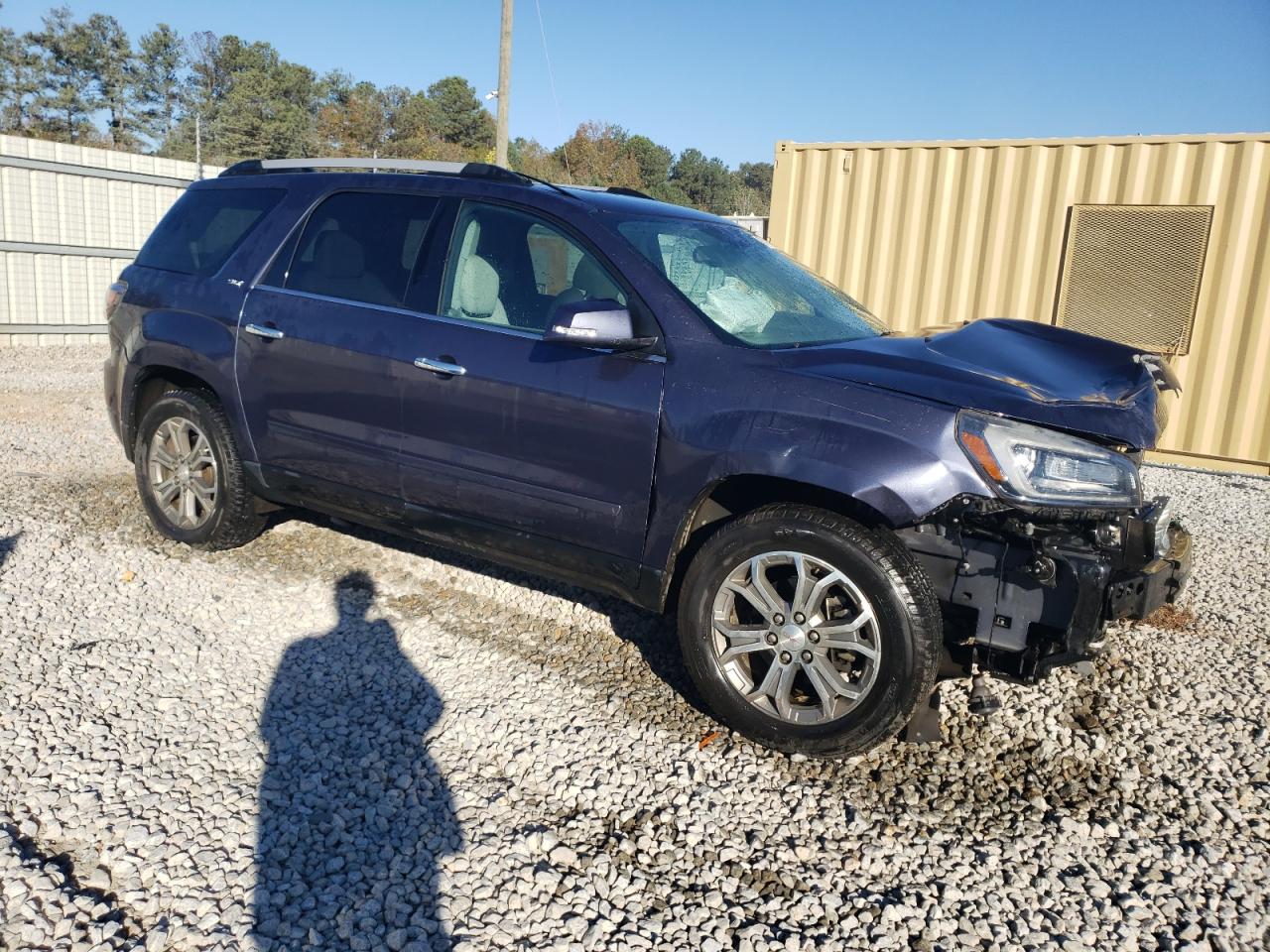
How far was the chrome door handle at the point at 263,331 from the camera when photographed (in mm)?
4469

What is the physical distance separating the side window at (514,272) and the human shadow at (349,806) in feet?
4.88

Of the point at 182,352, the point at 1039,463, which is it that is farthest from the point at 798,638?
the point at 182,352

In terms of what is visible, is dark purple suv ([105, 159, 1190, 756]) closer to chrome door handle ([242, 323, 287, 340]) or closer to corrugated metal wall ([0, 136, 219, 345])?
chrome door handle ([242, 323, 287, 340])

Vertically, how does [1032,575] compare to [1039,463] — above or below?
below

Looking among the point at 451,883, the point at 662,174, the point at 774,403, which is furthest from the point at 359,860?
Answer: the point at 662,174

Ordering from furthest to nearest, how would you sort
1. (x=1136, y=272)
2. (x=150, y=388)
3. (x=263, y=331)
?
1. (x=1136, y=272)
2. (x=150, y=388)
3. (x=263, y=331)

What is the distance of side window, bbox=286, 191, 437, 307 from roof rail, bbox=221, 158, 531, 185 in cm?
16

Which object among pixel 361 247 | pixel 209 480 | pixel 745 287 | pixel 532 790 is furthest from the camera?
pixel 209 480

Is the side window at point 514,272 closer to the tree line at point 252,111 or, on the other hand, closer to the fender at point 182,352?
the fender at point 182,352

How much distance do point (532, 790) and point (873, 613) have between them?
124 centimetres

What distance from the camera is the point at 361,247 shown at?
4.41 metres

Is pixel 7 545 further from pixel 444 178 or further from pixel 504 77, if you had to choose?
pixel 504 77

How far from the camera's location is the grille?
28.0 feet

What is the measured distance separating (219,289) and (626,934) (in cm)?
368
